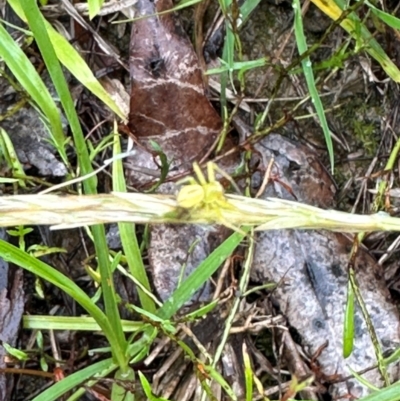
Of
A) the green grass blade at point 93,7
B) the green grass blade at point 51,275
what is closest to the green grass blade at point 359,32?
the green grass blade at point 93,7

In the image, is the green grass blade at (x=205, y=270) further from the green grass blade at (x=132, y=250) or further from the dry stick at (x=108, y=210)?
the dry stick at (x=108, y=210)

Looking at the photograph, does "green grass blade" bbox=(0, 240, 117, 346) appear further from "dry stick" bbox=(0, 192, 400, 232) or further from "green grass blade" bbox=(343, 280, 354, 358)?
"green grass blade" bbox=(343, 280, 354, 358)

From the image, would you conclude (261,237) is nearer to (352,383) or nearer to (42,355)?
(352,383)

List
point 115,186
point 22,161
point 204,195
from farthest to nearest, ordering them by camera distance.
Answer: point 22,161
point 115,186
point 204,195

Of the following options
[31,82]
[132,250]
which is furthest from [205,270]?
[31,82]

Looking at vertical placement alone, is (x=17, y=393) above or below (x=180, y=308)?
below

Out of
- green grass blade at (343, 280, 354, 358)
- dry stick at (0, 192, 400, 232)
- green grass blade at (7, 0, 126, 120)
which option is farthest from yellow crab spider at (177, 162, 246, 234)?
green grass blade at (7, 0, 126, 120)

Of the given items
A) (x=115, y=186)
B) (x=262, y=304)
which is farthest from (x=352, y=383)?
(x=115, y=186)

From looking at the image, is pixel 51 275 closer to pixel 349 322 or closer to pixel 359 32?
pixel 349 322
